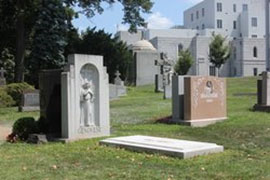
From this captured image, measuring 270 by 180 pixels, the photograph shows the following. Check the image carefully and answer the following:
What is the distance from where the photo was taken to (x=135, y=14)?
3675 centimetres

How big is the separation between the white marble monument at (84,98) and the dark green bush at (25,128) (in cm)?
88

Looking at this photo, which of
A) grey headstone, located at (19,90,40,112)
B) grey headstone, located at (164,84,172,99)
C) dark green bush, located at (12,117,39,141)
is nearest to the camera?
dark green bush, located at (12,117,39,141)

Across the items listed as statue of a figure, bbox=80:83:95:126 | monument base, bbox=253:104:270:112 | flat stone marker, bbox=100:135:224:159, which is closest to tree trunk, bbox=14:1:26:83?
monument base, bbox=253:104:270:112

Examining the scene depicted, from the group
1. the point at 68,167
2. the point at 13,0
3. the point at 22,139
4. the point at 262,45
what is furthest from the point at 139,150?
the point at 262,45

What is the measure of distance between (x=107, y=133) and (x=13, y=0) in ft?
79.8

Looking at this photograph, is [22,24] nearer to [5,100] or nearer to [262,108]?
[5,100]

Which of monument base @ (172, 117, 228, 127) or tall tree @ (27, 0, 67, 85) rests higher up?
tall tree @ (27, 0, 67, 85)

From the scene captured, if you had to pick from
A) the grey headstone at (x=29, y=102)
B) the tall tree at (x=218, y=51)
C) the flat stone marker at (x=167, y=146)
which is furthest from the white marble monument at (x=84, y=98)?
the tall tree at (x=218, y=51)

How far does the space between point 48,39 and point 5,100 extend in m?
9.76

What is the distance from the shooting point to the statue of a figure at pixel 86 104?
11913 millimetres

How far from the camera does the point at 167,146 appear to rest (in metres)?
9.36

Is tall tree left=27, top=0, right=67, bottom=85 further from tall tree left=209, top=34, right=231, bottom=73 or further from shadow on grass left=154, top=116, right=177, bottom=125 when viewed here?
tall tree left=209, top=34, right=231, bottom=73

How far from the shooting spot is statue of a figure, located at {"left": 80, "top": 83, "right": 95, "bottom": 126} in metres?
11.9

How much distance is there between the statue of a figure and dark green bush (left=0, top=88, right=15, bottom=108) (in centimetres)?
1804
